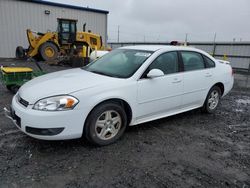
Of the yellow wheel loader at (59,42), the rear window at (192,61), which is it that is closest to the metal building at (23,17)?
the yellow wheel loader at (59,42)

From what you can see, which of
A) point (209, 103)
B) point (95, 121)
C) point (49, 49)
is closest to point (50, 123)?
point (95, 121)

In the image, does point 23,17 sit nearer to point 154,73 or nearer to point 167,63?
point 167,63

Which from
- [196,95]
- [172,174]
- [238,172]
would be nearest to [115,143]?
[172,174]

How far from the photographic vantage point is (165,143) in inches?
150

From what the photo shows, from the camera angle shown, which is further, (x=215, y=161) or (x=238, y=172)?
(x=215, y=161)

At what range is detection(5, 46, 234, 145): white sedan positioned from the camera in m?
3.11

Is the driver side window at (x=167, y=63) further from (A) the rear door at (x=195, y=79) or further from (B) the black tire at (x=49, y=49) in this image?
(B) the black tire at (x=49, y=49)

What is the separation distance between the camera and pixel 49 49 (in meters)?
15.2

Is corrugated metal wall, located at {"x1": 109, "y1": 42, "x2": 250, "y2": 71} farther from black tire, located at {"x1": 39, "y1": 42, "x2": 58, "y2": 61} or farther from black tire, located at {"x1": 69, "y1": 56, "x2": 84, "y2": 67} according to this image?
black tire, located at {"x1": 39, "y1": 42, "x2": 58, "y2": 61}

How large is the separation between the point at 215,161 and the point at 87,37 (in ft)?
47.2

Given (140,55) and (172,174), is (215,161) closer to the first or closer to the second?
(172,174)

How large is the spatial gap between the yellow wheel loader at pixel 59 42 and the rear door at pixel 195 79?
419 inches

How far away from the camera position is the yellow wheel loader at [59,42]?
49.6ft

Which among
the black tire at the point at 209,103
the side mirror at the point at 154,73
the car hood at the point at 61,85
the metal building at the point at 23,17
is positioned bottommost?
the black tire at the point at 209,103
